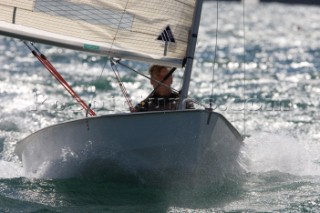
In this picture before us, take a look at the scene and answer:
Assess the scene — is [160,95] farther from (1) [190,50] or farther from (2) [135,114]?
(2) [135,114]

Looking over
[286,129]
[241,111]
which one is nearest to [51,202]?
[286,129]

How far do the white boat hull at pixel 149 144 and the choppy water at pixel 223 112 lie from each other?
0.20m

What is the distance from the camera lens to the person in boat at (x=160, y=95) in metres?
8.76

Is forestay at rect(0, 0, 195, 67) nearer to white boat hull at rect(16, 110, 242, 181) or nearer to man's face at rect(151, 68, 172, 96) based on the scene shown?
man's face at rect(151, 68, 172, 96)

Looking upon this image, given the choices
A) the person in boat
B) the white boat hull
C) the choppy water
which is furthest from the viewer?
the person in boat

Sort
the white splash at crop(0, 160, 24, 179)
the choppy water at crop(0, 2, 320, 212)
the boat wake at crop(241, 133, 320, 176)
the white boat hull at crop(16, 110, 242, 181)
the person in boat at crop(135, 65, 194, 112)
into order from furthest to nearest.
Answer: the boat wake at crop(241, 133, 320, 176) → the white splash at crop(0, 160, 24, 179) → the person in boat at crop(135, 65, 194, 112) → the choppy water at crop(0, 2, 320, 212) → the white boat hull at crop(16, 110, 242, 181)

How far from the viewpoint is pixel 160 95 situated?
8.85 metres

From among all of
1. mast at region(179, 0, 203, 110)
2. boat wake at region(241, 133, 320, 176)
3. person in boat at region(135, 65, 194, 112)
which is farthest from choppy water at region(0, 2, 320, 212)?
mast at region(179, 0, 203, 110)

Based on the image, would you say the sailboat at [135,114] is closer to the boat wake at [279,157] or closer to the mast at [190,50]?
the mast at [190,50]

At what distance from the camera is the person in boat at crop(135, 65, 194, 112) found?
876 cm

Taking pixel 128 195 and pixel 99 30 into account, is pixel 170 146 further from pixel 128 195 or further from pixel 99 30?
pixel 99 30

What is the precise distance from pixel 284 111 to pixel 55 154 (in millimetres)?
6771

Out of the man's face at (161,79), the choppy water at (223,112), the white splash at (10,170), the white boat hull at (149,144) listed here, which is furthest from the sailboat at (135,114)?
the white splash at (10,170)

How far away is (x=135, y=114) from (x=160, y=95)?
2.47 ft
